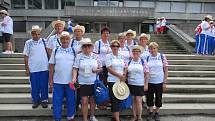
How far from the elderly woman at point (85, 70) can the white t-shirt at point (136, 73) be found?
26.9 inches

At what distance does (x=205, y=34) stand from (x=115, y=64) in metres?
7.07

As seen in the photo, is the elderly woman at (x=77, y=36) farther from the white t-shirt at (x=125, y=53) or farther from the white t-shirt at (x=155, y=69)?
the white t-shirt at (x=155, y=69)

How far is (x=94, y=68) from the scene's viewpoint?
5.79 metres

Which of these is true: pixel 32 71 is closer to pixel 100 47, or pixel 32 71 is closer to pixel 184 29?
pixel 100 47

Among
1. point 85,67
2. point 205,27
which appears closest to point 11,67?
point 85,67

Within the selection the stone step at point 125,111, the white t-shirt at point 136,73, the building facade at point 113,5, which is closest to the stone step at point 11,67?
the stone step at point 125,111

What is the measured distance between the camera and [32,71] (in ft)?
20.7

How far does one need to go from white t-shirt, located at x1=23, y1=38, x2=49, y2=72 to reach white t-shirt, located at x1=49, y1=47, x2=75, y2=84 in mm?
542

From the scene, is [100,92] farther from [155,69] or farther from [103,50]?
[155,69]

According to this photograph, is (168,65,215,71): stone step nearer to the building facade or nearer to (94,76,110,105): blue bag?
(94,76,110,105): blue bag

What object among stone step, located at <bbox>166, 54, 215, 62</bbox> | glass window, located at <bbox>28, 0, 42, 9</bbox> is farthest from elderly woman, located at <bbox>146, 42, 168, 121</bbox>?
glass window, located at <bbox>28, 0, 42, 9</bbox>

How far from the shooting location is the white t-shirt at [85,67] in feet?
18.9

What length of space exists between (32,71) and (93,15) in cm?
2376

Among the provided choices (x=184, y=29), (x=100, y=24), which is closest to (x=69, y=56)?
(x=184, y=29)
